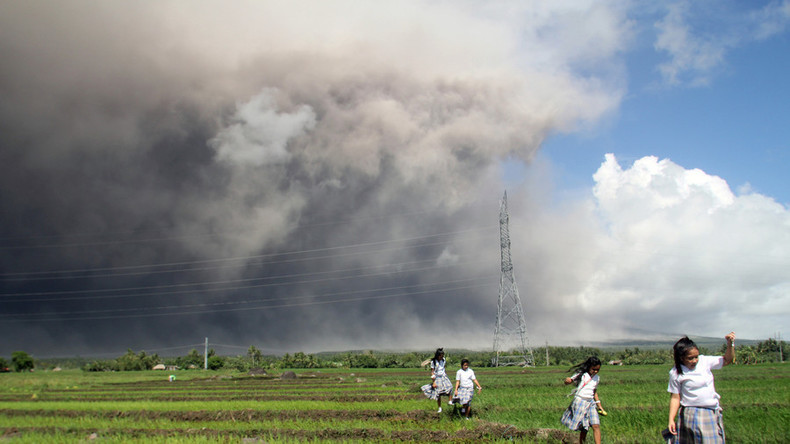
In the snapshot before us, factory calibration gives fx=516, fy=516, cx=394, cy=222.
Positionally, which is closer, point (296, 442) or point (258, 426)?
point (296, 442)

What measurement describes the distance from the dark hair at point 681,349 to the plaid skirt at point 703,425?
70cm

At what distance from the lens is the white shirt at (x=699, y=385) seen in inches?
358

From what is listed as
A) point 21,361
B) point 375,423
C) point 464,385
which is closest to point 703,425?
point 464,385

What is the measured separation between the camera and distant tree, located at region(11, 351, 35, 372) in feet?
416

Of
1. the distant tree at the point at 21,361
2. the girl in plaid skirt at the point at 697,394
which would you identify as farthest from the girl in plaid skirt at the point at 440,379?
the distant tree at the point at 21,361

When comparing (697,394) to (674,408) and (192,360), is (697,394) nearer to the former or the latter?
(674,408)

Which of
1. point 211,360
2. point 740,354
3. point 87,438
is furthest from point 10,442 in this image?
point 740,354

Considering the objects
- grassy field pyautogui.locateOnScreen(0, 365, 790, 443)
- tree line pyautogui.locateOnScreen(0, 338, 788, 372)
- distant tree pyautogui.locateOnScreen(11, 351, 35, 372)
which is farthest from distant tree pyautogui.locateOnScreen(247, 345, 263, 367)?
grassy field pyautogui.locateOnScreen(0, 365, 790, 443)

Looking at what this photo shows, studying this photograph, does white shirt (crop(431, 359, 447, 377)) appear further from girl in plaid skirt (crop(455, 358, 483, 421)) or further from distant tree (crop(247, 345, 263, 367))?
distant tree (crop(247, 345, 263, 367))

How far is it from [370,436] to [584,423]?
7600 millimetres

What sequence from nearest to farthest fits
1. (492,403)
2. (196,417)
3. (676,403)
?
1. (676,403)
2. (196,417)
3. (492,403)

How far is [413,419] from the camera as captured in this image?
22000mm

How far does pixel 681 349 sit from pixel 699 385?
69 cm

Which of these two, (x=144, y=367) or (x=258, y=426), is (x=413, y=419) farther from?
(x=144, y=367)
